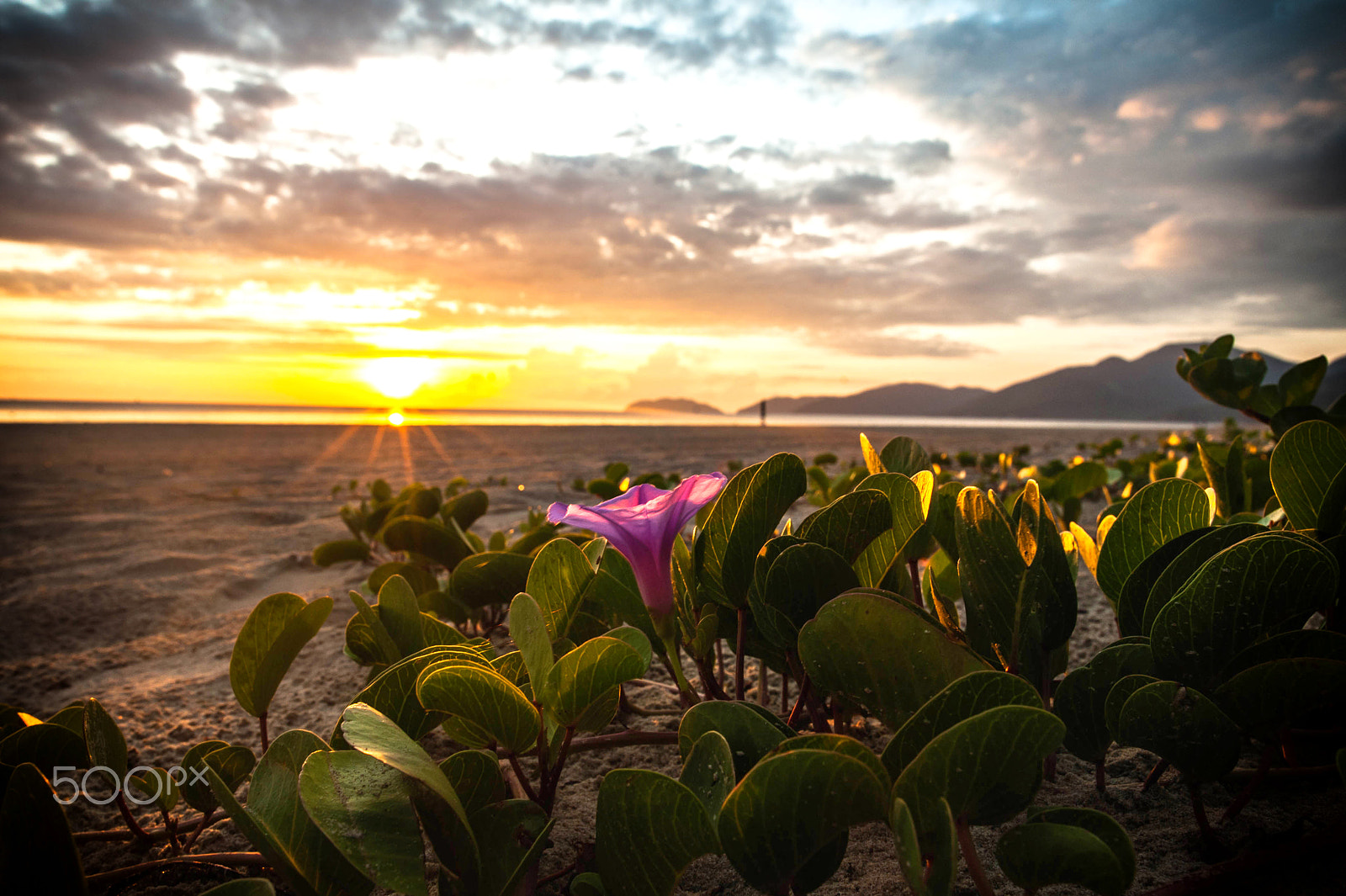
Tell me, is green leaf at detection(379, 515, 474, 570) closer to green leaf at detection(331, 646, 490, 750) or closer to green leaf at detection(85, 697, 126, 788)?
green leaf at detection(85, 697, 126, 788)

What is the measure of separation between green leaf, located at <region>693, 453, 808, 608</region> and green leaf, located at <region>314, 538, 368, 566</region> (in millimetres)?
1670

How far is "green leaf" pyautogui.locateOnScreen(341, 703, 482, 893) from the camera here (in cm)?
56

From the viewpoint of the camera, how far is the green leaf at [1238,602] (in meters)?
0.61

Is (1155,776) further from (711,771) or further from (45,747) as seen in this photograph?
(45,747)

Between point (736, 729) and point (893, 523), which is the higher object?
point (893, 523)

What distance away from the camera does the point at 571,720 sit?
27.4 inches

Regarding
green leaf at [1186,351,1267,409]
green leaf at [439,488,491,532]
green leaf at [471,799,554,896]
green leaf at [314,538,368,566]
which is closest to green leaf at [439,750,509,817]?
green leaf at [471,799,554,896]

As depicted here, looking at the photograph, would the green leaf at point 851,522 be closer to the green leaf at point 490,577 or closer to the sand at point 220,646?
the sand at point 220,646

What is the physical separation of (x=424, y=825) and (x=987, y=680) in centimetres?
50

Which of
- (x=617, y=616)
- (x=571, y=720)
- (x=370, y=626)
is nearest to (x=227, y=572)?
(x=370, y=626)

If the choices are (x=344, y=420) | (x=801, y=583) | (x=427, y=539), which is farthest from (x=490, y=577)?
(x=344, y=420)

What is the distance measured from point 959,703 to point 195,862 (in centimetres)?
85

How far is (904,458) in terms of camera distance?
45.3 inches

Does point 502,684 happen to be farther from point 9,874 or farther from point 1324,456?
point 1324,456
